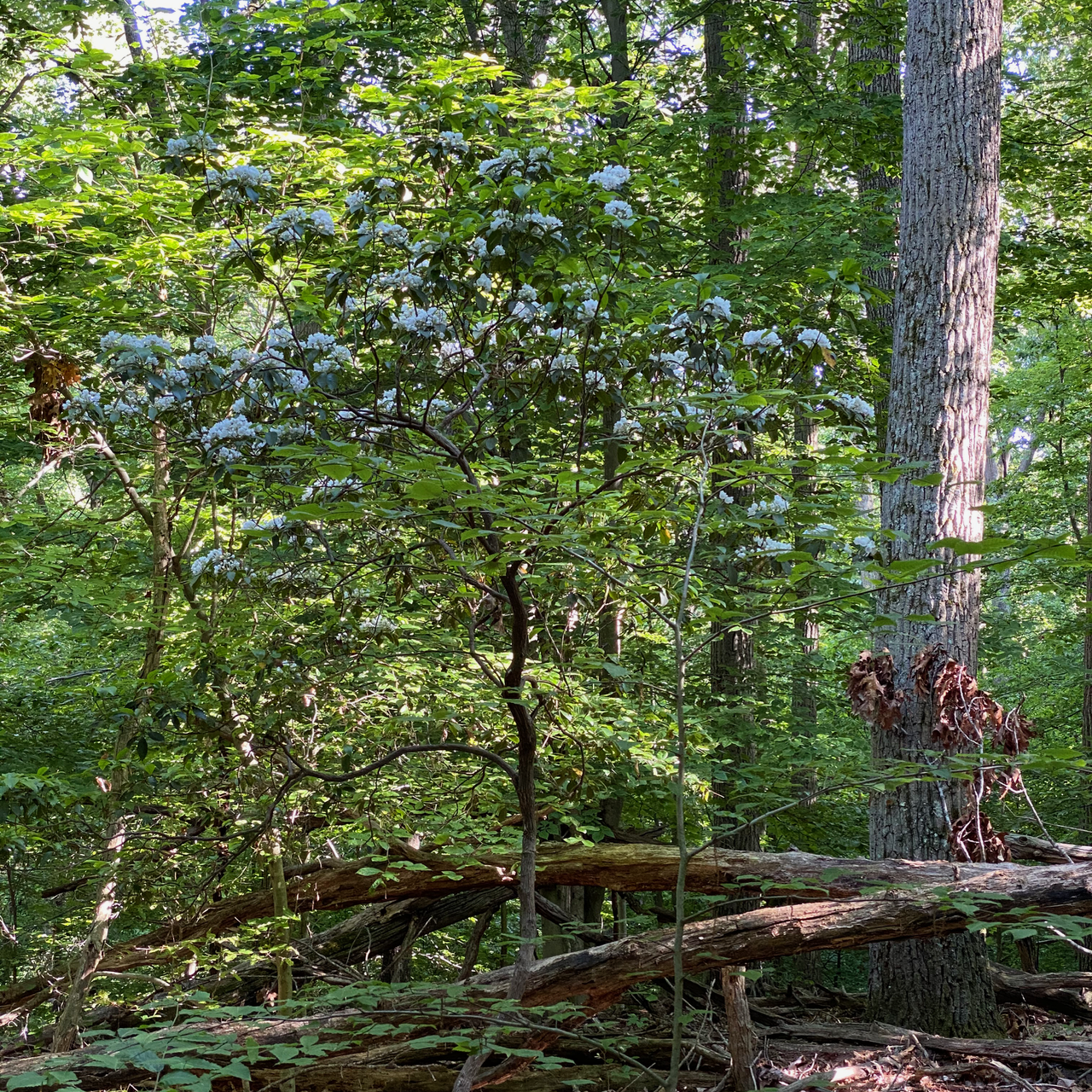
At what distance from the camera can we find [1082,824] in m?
7.98

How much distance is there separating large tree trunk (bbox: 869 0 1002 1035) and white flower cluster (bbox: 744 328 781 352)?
1762 millimetres

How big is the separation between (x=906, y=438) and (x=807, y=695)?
15.9ft

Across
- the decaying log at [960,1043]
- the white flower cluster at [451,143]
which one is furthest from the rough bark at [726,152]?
the decaying log at [960,1043]

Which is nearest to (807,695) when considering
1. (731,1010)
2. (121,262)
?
(731,1010)

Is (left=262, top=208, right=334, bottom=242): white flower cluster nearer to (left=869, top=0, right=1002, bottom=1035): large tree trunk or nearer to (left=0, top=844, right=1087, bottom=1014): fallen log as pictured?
(left=0, top=844, right=1087, bottom=1014): fallen log

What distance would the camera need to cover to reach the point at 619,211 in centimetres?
326

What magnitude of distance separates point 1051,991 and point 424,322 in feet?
18.0

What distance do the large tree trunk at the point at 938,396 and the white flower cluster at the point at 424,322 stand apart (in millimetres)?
2604

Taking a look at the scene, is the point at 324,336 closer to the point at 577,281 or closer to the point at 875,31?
the point at 577,281

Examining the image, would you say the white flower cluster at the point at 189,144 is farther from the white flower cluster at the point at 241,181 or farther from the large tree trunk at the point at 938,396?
the large tree trunk at the point at 938,396

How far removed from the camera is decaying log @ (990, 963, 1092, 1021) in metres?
5.62

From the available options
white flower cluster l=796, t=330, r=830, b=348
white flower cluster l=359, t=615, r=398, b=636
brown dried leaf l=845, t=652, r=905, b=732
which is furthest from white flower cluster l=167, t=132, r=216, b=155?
brown dried leaf l=845, t=652, r=905, b=732

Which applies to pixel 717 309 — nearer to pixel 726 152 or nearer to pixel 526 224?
pixel 526 224

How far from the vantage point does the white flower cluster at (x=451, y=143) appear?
143 inches
